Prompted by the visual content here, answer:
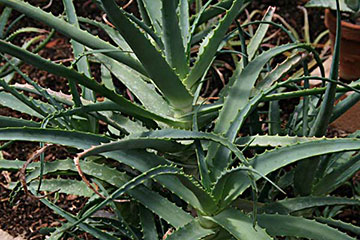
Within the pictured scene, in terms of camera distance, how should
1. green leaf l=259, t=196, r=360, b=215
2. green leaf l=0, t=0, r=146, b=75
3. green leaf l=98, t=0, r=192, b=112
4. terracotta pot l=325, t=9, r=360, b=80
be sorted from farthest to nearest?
terracotta pot l=325, t=9, r=360, b=80 < green leaf l=259, t=196, r=360, b=215 < green leaf l=0, t=0, r=146, b=75 < green leaf l=98, t=0, r=192, b=112

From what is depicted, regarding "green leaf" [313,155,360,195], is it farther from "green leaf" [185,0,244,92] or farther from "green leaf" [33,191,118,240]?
"green leaf" [33,191,118,240]

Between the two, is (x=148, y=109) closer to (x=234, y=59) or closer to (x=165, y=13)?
(x=165, y=13)

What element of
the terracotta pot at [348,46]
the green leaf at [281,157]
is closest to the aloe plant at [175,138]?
the green leaf at [281,157]

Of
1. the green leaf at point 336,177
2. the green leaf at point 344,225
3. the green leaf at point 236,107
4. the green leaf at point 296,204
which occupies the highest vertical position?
the green leaf at point 236,107

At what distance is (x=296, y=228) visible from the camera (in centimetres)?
103

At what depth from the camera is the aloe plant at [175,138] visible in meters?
0.96

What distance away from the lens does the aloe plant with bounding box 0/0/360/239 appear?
0.96 meters

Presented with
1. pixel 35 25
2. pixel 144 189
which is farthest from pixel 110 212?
pixel 35 25

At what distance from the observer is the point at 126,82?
1.21 meters

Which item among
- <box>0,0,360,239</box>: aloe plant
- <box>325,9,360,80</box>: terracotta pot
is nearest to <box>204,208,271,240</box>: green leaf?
<box>0,0,360,239</box>: aloe plant

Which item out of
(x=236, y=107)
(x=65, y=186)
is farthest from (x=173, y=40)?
(x=65, y=186)

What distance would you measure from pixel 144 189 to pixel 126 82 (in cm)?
25

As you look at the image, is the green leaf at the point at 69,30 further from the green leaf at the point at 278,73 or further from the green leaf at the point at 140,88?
the green leaf at the point at 278,73

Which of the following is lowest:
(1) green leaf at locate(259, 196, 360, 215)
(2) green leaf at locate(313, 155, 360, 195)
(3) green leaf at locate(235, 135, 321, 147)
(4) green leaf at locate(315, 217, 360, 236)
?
(4) green leaf at locate(315, 217, 360, 236)
